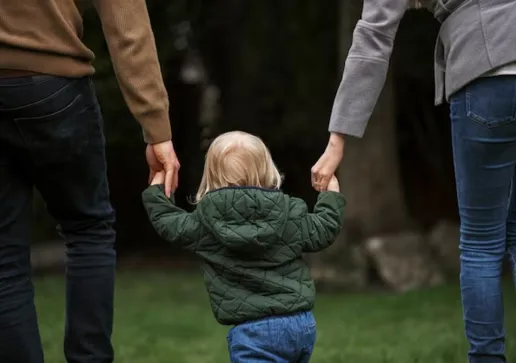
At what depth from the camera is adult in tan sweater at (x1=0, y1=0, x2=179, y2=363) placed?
287cm

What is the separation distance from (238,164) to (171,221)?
27cm

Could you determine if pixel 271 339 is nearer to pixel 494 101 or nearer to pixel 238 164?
pixel 238 164

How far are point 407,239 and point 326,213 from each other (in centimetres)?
507

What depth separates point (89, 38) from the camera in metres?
8.28

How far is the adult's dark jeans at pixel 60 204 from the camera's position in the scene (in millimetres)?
2889

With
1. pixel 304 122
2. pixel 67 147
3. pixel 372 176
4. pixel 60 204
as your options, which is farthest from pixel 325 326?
pixel 304 122

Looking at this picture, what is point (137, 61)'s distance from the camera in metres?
3.12

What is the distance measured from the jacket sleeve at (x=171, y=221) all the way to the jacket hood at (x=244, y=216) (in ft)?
0.20

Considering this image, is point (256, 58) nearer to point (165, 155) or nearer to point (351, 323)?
point (351, 323)

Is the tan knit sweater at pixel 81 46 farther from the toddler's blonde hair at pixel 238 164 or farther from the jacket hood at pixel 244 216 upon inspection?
the jacket hood at pixel 244 216

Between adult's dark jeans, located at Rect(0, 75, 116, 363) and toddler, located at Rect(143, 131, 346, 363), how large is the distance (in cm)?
22

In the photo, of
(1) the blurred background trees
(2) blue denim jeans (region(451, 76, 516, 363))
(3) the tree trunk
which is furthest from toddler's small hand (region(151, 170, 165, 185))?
(3) the tree trunk

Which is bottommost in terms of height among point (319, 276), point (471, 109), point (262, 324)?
point (319, 276)

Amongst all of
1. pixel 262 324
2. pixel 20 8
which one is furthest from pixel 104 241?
pixel 20 8
